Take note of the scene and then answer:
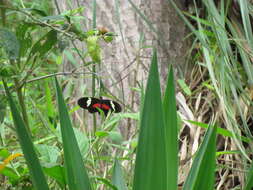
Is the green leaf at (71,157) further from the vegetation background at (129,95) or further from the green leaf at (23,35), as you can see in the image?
the green leaf at (23,35)

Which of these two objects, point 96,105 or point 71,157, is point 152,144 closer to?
point 71,157

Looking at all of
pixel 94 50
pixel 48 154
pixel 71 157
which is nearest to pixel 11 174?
pixel 48 154

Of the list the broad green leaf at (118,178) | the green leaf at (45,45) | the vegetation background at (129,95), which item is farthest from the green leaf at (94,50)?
the broad green leaf at (118,178)

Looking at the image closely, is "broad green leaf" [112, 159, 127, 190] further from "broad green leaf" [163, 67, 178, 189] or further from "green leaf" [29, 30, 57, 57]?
"green leaf" [29, 30, 57, 57]

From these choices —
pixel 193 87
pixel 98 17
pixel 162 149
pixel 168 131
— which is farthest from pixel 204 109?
pixel 162 149

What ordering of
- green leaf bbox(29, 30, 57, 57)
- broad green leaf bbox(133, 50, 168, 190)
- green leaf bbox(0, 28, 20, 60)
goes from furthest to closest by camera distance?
green leaf bbox(29, 30, 57, 57) → green leaf bbox(0, 28, 20, 60) → broad green leaf bbox(133, 50, 168, 190)

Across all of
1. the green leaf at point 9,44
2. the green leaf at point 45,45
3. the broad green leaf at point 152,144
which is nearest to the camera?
the broad green leaf at point 152,144

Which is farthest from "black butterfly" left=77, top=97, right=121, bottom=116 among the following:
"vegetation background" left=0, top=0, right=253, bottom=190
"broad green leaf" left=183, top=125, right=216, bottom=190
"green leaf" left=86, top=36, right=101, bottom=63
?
"broad green leaf" left=183, top=125, right=216, bottom=190
